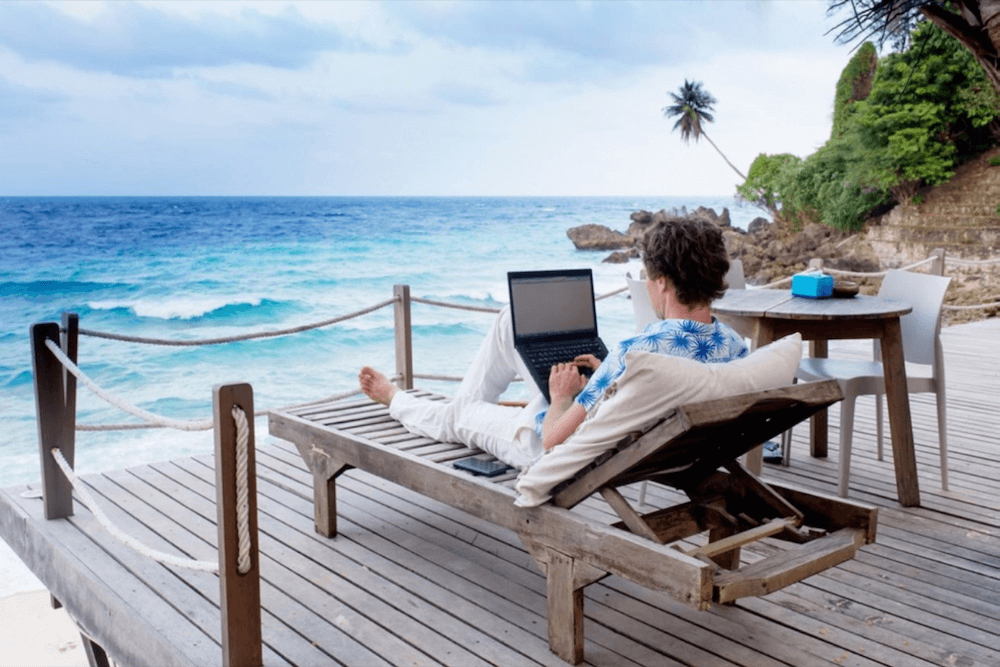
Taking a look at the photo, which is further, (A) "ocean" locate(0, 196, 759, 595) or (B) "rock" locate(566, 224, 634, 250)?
(B) "rock" locate(566, 224, 634, 250)

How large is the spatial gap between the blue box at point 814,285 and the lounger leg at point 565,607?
2004 millimetres

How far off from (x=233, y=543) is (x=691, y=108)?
144 feet

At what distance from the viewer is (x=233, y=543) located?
2117 millimetres

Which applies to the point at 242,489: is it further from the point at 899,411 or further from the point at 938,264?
the point at 938,264

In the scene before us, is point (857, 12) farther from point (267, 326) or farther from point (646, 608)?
point (267, 326)

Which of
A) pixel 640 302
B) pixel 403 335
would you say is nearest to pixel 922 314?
pixel 640 302

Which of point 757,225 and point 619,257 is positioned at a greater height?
point 757,225

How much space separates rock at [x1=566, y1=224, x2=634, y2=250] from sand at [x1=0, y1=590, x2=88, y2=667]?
33.6 meters

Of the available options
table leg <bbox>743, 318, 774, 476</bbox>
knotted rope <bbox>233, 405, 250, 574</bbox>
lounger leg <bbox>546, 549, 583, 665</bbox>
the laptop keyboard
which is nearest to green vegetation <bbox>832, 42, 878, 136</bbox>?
table leg <bbox>743, 318, 774, 476</bbox>

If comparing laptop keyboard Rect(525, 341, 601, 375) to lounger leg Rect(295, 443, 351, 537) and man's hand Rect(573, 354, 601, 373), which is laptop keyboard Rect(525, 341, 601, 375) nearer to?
man's hand Rect(573, 354, 601, 373)

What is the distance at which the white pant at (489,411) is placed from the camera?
9.10 ft

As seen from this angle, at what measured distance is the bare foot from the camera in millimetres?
3348

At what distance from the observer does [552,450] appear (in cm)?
223

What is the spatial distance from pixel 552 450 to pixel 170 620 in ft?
4.13
